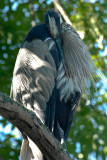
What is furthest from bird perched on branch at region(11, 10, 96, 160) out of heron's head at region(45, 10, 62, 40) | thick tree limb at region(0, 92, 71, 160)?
thick tree limb at region(0, 92, 71, 160)

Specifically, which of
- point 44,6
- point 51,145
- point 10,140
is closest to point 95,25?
point 44,6

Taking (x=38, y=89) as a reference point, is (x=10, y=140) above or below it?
above

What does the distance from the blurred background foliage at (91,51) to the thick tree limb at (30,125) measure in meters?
1.47

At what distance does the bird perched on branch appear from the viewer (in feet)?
9.52

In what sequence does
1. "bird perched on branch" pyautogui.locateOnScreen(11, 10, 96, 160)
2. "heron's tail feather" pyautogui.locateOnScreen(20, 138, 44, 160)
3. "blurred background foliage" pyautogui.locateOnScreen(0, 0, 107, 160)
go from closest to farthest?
"heron's tail feather" pyautogui.locateOnScreen(20, 138, 44, 160) < "bird perched on branch" pyautogui.locateOnScreen(11, 10, 96, 160) < "blurred background foliage" pyautogui.locateOnScreen(0, 0, 107, 160)

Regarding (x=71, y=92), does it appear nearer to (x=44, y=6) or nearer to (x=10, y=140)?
(x=10, y=140)

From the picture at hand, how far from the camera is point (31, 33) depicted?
334 cm

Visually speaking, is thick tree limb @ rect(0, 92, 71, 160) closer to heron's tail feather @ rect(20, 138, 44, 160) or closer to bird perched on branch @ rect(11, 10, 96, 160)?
heron's tail feather @ rect(20, 138, 44, 160)

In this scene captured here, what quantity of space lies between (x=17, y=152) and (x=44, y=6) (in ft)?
8.44

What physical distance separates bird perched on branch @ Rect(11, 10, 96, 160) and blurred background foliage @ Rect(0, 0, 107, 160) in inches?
15.3

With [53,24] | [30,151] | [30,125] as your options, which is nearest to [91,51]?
[53,24]

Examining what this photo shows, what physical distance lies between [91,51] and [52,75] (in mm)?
2066

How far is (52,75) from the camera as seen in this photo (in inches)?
119

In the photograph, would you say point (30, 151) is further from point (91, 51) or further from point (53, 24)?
point (91, 51)
